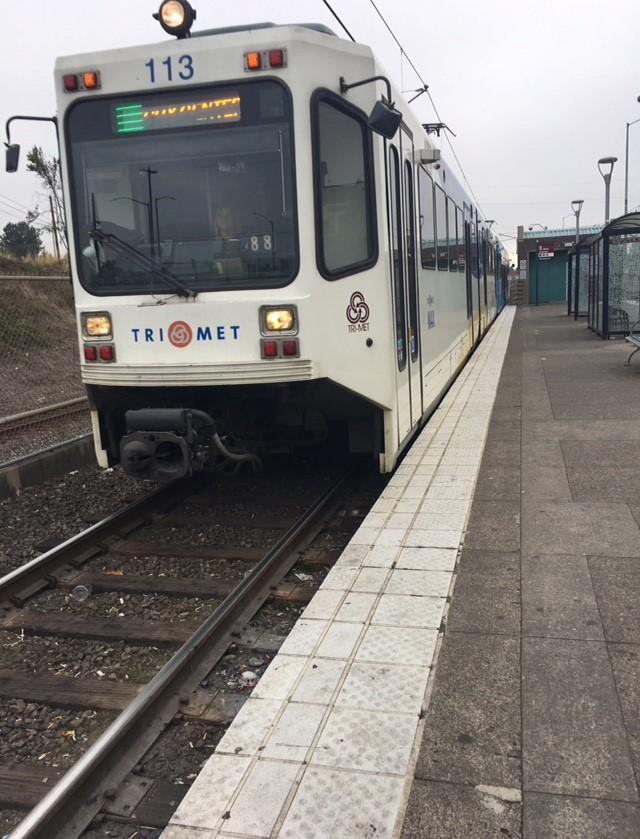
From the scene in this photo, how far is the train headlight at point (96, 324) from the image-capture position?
5.06 m

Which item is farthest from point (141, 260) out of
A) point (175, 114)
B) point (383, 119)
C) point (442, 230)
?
point (442, 230)

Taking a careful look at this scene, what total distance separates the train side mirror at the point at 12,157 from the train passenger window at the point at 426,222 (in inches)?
145

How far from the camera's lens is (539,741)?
8.41ft

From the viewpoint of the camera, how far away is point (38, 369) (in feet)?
40.5

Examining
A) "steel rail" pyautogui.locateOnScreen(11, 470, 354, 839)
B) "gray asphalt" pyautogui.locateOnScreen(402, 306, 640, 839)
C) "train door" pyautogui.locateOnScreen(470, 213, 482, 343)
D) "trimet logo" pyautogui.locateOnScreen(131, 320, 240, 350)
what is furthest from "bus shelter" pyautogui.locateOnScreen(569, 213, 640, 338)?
"steel rail" pyautogui.locateOnScreen(11, 470, 354, 839)

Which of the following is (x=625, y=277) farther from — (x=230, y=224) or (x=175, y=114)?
(x=175, y=114)

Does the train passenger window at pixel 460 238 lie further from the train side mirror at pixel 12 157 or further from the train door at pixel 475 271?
the train side mirror at pixel 12 157

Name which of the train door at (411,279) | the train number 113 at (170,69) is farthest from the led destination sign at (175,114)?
the train door at (411,279)

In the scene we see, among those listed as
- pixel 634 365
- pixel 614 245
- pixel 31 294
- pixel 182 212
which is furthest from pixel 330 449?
pixel 614 245

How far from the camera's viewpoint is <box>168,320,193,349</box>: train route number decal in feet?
16.0

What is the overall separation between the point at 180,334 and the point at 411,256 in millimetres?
2583

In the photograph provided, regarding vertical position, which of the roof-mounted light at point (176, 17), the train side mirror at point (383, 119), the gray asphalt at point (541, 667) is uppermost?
the roof-mounted light at point (176, 17)

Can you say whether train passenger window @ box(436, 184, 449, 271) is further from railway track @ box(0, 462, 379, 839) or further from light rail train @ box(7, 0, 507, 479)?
railway track @ box(0, 462, 379, 839)

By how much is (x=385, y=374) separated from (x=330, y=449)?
6.56 feet
